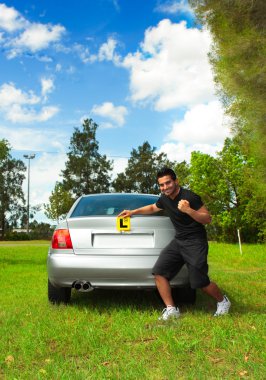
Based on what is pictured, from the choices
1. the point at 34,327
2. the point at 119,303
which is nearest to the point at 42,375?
the point at 34,327

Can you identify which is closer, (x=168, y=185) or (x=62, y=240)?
(x=168, y=185)

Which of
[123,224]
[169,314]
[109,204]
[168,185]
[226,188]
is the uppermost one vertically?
[226,188]

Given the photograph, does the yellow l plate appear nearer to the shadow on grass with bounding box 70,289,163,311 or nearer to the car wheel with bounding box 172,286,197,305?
the shadow on grass with bounding box 70,289,163,311

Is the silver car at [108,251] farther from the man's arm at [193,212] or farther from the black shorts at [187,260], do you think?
the man's arm at [193,212]

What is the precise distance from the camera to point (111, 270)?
546 cm

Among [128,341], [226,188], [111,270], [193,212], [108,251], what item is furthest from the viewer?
[226,188]

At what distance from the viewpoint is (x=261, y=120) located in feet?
59.5

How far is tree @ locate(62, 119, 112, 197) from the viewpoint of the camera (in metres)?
66.4

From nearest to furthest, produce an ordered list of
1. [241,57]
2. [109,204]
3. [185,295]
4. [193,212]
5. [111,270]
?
[193,212]
[111,270]
[185,295]
[109,204]
[241,57]

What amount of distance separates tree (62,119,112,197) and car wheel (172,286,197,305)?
2364 inches

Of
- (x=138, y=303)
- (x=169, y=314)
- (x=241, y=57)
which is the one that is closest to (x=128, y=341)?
(x=169, y=314)

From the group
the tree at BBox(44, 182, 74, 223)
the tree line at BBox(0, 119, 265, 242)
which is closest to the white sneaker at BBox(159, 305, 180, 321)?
the tree line at BBox(0, 119, 265, 242)

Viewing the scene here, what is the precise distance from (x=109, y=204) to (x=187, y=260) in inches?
60.6

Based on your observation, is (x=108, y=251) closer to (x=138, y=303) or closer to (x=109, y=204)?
(x=109, y=204)
